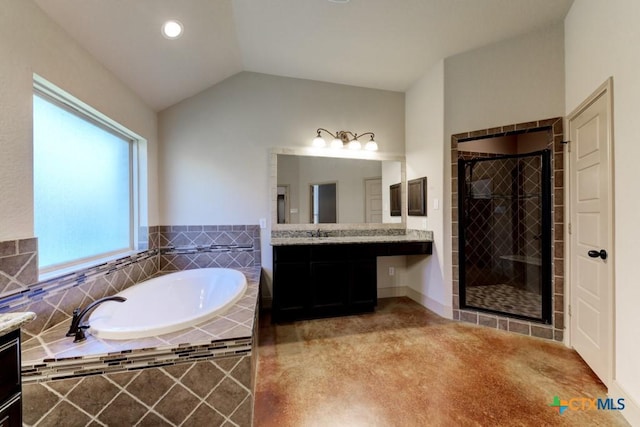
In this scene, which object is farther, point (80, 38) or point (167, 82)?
point (167, 82)

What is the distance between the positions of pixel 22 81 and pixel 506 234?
437 centimetres

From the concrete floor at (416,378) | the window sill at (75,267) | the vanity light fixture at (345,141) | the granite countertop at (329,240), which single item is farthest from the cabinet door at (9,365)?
the vanity light fixture at (345,141)

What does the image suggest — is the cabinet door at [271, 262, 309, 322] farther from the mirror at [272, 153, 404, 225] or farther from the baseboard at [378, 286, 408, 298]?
the baseboard at [378, 286, 408, 298]

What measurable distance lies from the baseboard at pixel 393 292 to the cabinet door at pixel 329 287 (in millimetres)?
826

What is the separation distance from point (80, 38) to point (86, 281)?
5.37ft

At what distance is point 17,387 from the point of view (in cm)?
80

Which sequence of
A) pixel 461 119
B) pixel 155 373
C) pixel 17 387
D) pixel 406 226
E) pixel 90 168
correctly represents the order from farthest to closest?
pixel 406 226 → pixel 461 119 → pixel 90 168 → pixel 155 373 → pixel 17 387

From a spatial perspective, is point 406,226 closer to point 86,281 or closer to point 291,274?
point 291,274

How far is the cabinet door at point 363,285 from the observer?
9.46ft

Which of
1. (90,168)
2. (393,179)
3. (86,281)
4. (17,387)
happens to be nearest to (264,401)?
(17,387)

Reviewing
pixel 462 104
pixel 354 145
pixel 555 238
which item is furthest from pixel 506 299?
pixel 354 145

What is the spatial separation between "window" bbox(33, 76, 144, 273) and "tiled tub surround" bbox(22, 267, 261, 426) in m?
0.74

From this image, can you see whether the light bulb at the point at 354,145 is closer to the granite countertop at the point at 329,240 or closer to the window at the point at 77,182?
the granite countertop at the point at 329,240

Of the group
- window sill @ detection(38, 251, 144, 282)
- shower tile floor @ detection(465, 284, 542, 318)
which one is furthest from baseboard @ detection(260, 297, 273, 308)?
shower tile floor @ detection(465, 284, 542, 318)
